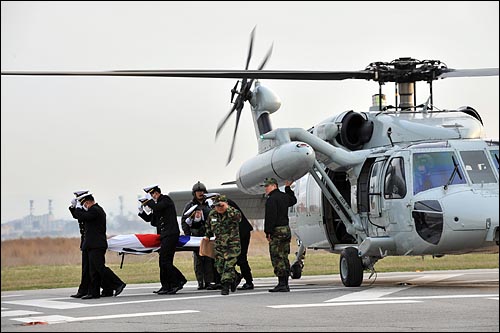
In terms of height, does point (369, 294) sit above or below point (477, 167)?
below

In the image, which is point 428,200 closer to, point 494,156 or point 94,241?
point 494,156

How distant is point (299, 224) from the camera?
21734 mm

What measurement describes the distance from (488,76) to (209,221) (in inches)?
223

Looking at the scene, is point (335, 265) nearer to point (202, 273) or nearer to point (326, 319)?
point (202, 273)

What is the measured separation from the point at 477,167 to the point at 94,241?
6.52 meters

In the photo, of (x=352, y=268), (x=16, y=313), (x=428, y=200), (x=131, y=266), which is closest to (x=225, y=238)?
(x=352, y=268)

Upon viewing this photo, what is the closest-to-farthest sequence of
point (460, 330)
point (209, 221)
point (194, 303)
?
1. point (460, 330)
2. point (194, 303)
3. point (209, 221)

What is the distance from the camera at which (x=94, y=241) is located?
17.6 m

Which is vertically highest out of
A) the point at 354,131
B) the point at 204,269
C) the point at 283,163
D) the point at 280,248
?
the point at 354,131

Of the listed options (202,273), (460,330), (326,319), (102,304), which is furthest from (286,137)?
(460,330)

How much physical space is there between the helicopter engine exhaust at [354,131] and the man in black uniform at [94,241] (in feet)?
15.5

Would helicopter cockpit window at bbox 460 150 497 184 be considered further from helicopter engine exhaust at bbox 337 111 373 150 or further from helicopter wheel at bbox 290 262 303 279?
helicopter wheel at bbox 290 262 303 279

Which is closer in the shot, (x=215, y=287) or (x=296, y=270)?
(x=215, y=287)

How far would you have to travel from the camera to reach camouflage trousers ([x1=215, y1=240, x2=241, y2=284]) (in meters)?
17.1
